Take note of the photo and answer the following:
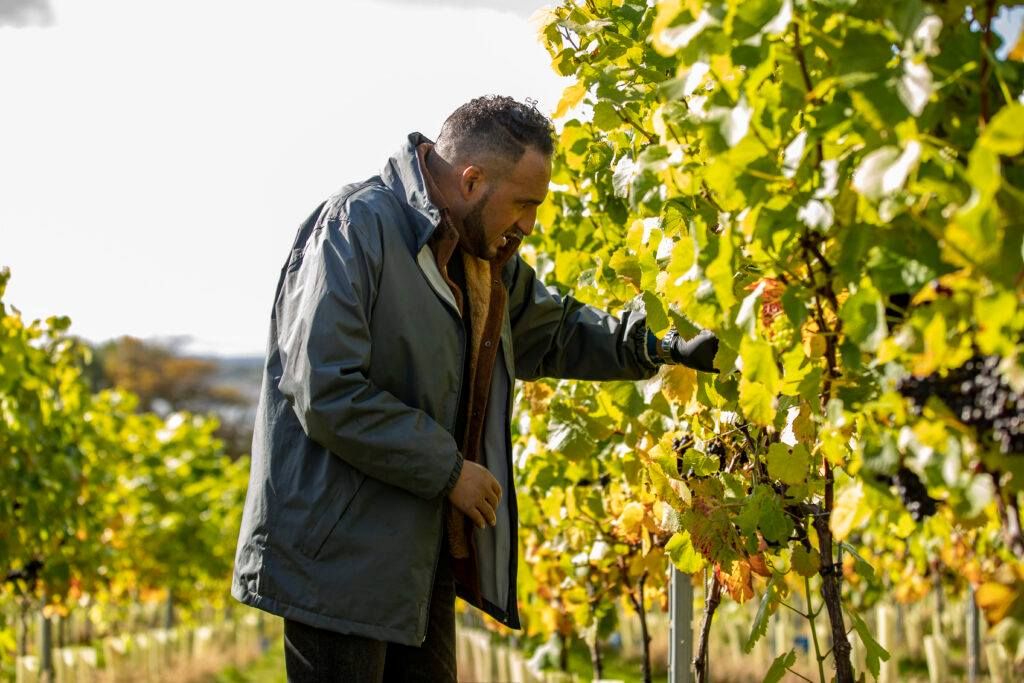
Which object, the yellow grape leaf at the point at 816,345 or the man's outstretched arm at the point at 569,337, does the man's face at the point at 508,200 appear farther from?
the yellow grape leaf at the point at 816,345

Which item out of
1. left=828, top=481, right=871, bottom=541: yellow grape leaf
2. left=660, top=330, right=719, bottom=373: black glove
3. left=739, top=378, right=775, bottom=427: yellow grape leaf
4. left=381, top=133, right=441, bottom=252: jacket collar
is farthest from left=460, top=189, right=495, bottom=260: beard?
left=828, top=481, right=871, bottom=541: yellow grape leaf

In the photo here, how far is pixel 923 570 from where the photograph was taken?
7820 mm

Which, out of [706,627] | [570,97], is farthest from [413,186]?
[706,627]

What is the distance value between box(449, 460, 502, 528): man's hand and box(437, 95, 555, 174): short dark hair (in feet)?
2.29

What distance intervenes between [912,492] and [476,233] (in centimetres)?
132

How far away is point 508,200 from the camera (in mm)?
2361

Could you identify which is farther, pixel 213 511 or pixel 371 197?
pixel 213 511

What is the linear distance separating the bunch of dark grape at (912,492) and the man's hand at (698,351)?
31.9 inches

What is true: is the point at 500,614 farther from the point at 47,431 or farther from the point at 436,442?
the point at 47,431

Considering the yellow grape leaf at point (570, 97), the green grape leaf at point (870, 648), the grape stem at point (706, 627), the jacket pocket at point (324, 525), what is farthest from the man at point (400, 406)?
the green grape leaf at point (870, 648)

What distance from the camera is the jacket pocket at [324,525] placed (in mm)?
2066

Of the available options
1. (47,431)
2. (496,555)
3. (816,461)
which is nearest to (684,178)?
(816,461)

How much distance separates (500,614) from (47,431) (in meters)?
3.90

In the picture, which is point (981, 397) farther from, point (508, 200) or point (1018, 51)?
point (508, 200)
